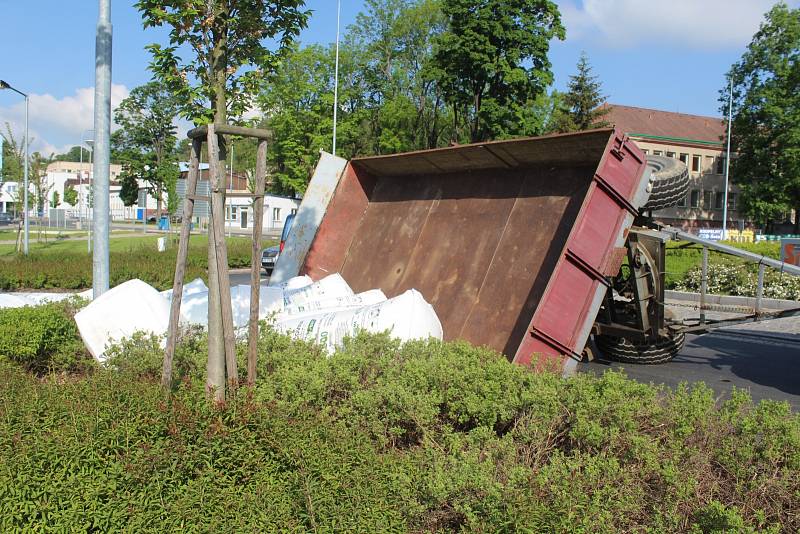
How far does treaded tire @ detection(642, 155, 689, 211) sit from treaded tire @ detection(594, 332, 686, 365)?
2008mm

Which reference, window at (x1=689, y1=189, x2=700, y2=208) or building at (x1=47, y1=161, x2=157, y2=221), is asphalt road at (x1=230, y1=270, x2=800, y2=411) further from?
building at (x1=47, y1=161, x2=157, y2=221)

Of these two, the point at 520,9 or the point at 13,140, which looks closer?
the point at 13,140

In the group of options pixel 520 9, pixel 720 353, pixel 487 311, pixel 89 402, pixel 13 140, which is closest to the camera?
pixel 89 402

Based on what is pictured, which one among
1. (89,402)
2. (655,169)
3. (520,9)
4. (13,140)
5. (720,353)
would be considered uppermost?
(520,9)

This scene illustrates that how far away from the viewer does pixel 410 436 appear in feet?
15.5

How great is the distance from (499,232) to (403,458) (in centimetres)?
395

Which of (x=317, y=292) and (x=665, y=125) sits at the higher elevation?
(x=665, y=125)

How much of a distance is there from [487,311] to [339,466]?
12.2 ft

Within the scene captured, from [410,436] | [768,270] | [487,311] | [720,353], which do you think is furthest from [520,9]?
[410,436]

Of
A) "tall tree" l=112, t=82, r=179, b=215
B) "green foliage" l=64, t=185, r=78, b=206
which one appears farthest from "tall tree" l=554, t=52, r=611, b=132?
"green foliage" l=64, t=185, r=78, b=206

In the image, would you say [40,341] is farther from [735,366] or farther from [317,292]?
[735,366]

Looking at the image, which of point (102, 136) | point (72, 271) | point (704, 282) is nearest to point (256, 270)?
point (102, 136)

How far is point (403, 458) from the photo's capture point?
13.1 feet

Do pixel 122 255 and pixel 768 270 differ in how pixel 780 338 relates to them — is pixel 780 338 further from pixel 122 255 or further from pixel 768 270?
pixel 122 255
